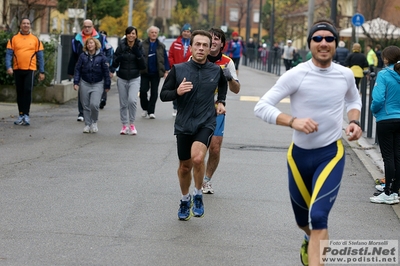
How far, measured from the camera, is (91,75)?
49.8ft

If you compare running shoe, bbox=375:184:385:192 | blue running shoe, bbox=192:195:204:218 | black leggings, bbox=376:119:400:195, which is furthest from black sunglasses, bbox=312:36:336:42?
running shoe, bbox=375:184:385:192

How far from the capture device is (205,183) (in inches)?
395

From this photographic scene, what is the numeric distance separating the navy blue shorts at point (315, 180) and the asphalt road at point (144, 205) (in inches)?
31.2

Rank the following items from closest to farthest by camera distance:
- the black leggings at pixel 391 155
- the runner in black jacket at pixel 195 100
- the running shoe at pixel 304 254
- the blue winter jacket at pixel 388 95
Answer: the running shoe at pixel 304 254 → the runner in black jacket at pixel 195 100 → the blue winter jacket at pixel 388 95 → the black leggings at pixel 391 155

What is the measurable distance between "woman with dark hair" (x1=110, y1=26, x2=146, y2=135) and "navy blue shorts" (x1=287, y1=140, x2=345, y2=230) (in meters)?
9.32

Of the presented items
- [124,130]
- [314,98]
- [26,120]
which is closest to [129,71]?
[124,130]

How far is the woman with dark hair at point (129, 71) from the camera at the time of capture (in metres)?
15.4

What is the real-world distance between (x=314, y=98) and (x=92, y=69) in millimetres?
9437

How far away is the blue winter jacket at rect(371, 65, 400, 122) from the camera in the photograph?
979 cm

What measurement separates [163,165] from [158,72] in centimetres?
615

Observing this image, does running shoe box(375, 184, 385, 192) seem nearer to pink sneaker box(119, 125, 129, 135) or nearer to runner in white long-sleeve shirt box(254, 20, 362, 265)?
runner in white long-sleeve shirt box(254, 20, 362, 265)

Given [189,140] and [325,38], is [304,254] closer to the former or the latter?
[325,38]

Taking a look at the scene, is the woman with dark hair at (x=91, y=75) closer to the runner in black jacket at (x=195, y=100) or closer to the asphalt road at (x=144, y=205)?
the asphalt road at (x=144, y=205)

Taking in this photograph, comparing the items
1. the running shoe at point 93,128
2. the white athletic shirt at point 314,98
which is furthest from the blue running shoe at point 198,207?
the running shoe at point 93,128
